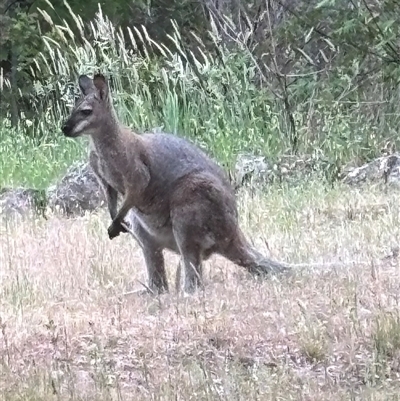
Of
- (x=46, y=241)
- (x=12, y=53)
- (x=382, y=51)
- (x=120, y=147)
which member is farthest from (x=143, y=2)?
(x=120, y=147)

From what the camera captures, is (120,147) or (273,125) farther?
(273,125)

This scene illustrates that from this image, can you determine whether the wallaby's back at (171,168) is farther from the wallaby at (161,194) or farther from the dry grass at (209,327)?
the dry grass at (209,327)

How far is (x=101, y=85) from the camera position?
6047 mm

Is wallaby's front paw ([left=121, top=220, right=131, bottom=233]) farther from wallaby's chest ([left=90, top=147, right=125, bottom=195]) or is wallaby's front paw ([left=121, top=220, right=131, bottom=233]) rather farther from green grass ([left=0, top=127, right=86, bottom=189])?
green grass ([left=0, top=127, right=86, bottom=189])

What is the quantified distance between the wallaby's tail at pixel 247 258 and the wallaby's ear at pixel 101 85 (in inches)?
43.5

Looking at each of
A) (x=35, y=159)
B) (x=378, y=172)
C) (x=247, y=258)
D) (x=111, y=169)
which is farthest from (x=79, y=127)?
(x=35, y=159)

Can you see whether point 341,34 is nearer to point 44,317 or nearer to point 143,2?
point 44,317

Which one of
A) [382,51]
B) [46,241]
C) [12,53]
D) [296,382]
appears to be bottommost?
[296,382]

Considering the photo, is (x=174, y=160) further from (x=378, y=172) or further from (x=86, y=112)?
(x=378, y=172)

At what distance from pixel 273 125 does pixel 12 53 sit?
6.17 m

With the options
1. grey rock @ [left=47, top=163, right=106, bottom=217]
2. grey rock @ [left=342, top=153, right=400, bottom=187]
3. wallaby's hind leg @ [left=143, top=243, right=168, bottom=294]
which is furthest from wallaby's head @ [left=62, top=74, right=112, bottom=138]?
grey rock @ [left=342, top=153, right=400, bottom=187]

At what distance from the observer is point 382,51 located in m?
9.05

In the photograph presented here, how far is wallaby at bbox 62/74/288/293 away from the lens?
582 cm

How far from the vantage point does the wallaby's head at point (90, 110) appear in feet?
19.3
